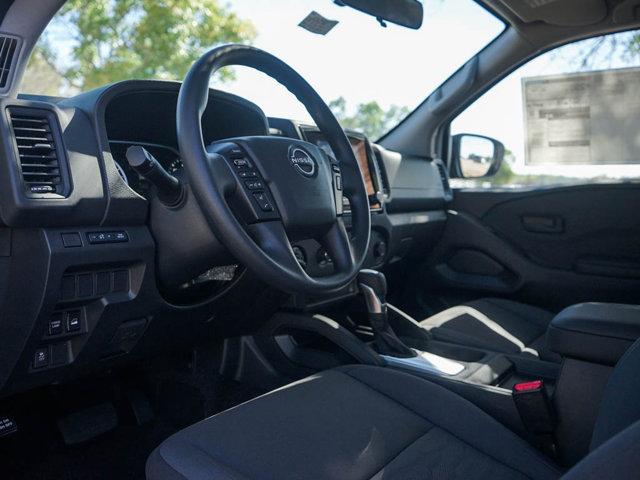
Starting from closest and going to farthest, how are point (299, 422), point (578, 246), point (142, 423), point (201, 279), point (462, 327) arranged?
point (299, 422) < point (201, 279) < point (142, 423) < point (462, 327) < point (578, 246)

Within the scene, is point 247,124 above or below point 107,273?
above

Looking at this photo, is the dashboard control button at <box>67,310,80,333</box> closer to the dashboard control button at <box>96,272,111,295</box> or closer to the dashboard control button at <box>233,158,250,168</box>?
the dashboard control button at <box>96,272,111,295</box>

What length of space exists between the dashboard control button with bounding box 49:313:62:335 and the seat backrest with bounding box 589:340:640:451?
1076 mm

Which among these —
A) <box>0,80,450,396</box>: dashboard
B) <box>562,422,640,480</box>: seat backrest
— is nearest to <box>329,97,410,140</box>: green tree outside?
<box>0,80,450,396</box>: dashboard

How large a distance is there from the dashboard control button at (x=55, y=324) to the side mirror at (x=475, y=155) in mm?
2210

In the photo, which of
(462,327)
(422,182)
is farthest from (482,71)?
(462,327)

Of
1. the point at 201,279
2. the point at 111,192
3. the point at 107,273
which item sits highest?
the point at 111,192

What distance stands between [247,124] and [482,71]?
146 centimetres

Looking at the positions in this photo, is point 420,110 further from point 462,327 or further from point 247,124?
point 247,124

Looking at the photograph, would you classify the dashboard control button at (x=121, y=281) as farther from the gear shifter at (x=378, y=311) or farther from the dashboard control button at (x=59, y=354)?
the gear shifter at (x=378, y=311)

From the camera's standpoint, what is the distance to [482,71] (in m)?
2.80

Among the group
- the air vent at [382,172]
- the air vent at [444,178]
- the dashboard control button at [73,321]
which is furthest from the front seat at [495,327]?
the dashboard control button at [73,321]

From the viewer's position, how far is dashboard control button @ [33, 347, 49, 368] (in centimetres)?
140

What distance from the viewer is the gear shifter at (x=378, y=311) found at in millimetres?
1994
